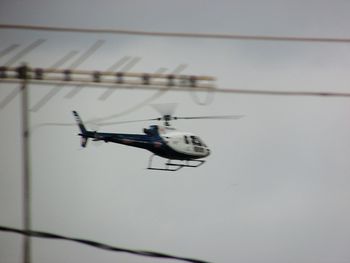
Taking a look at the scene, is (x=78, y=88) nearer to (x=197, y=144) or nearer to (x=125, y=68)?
(x=125, y=68)

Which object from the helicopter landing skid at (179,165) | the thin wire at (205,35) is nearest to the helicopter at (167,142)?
the helicopter landing skid at (179,165)

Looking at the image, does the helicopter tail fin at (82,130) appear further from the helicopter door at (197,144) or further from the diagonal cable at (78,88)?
the helicopter door at (197,144)

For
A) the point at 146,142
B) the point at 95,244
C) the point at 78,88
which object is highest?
the point at 78,88

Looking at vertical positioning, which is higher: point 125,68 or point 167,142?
point 125,68

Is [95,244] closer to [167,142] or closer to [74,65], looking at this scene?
[167,142]

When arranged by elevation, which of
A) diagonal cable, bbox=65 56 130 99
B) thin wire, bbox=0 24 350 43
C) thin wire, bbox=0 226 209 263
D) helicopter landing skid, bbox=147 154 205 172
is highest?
thin wire, bbox=0 24 350 43

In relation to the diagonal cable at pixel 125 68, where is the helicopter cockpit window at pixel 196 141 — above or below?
below

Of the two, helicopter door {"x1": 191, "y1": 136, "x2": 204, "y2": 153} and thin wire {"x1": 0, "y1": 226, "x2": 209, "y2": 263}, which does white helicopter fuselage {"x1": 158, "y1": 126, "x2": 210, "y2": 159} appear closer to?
helicopter door {"x1": 191, "y1": 136, "x2": 204, "y2": 153}

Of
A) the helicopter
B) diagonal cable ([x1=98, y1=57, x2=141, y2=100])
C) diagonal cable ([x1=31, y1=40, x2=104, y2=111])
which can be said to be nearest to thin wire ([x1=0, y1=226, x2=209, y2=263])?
the helicopter

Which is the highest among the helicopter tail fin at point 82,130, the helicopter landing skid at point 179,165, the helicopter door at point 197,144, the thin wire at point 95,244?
the helicopter tail fin at point 82,130

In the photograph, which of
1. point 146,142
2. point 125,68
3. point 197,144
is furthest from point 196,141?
point 125,68
